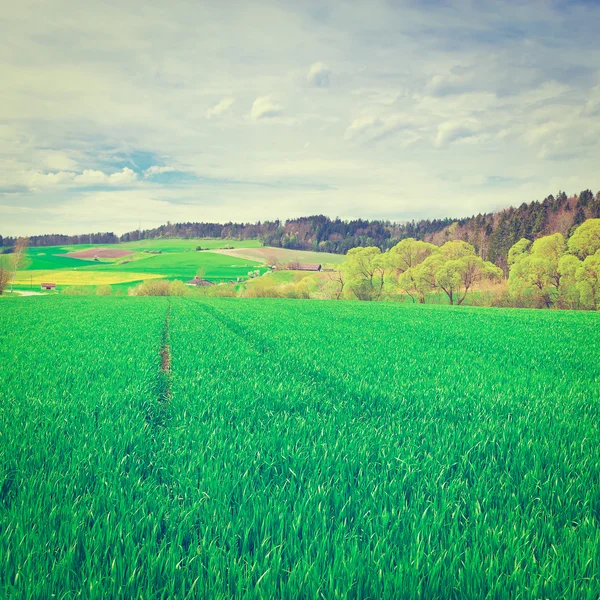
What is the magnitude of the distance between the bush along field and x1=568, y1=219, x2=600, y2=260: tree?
2376 inches

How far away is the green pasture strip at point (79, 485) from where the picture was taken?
103 inches

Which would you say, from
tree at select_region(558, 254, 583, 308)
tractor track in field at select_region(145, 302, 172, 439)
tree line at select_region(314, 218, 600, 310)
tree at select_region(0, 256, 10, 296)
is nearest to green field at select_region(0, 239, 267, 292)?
tree at select_region(0, 256, 10, 296)

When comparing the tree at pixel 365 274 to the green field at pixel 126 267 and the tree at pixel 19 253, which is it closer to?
the green field at pixel 126 267

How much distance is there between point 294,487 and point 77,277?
116537 millimetres

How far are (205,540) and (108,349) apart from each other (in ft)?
34.9

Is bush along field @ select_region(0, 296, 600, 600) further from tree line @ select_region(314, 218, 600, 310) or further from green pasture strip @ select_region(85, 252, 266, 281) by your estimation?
green pasture strip @ select_region(85, 252, 266, 281)

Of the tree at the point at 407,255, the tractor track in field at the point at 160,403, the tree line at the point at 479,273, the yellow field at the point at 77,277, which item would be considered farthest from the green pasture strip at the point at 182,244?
the tractor track in field at the point at 160,403

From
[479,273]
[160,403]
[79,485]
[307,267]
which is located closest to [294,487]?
[79,485]

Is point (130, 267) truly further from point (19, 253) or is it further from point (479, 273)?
point (479, 273)

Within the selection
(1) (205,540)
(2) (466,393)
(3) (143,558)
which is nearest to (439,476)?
(1) (205,540)

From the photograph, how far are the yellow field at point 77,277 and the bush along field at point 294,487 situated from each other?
95971 mm

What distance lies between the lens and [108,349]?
479 inches

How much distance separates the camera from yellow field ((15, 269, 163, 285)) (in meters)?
98.5

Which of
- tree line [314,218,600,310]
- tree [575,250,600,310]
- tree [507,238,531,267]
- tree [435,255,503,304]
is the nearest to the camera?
tree [575,250,600,310]
